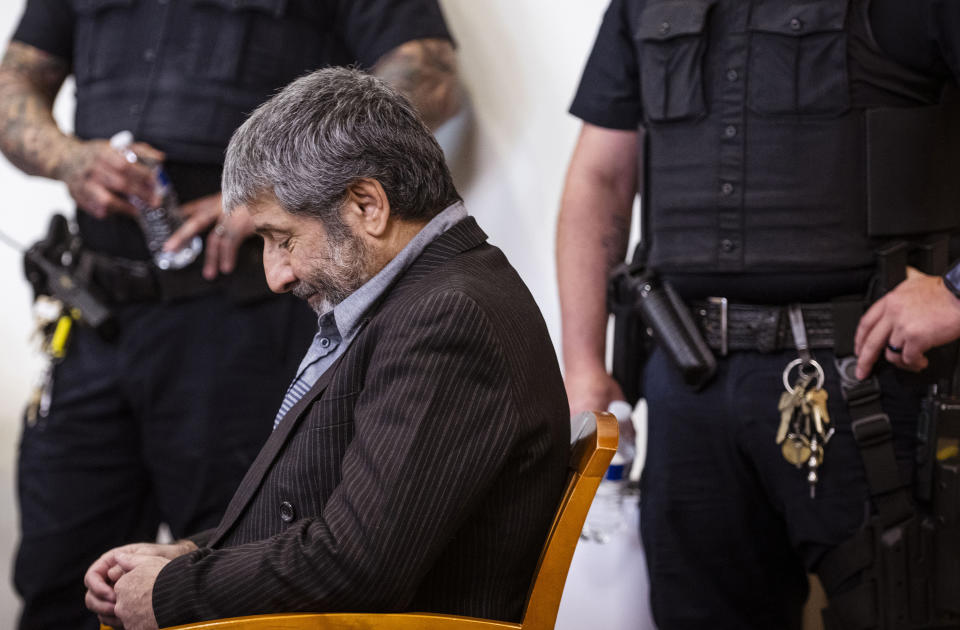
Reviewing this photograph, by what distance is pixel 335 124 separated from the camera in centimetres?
113

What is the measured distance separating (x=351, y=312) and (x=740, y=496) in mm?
676

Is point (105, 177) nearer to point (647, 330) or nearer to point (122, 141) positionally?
point (122, 141)

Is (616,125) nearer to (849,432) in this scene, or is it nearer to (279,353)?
(849,432)

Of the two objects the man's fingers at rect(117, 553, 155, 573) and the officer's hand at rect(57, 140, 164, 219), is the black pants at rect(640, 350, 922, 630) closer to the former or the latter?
the man's fingers at rect(117, 553, 155, 573)

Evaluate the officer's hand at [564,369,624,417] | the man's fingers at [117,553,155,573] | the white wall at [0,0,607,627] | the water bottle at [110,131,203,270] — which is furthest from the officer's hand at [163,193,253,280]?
the man's fingers at [117,553,155,573]

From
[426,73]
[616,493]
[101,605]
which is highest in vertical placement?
[426,73]

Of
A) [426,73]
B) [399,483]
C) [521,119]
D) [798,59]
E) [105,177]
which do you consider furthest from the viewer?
[521,119]

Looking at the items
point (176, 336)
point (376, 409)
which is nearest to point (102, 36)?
point (176, 336)

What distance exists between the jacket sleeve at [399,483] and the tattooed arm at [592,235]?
721mm

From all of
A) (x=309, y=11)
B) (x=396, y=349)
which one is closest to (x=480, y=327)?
(x=396, y=349)

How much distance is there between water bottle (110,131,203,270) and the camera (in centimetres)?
196

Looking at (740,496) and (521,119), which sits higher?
(521,119)

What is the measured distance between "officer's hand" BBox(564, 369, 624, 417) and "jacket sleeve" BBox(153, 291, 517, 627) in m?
0.67

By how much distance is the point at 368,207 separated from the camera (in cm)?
116
